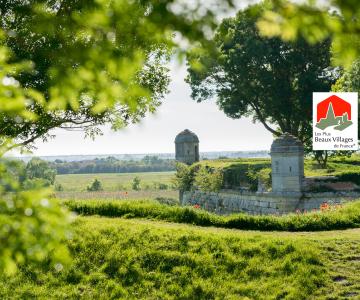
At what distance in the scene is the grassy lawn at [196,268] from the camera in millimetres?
8875

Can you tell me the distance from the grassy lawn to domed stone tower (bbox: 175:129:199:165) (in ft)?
71.6

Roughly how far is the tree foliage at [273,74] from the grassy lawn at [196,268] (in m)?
20.3

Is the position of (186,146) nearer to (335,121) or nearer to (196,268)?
(335,121)

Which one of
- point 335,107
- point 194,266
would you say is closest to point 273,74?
point 335,107

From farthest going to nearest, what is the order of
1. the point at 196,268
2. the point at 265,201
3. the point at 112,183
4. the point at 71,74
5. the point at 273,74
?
the point at 112,183
the point at 273,74
the point at 265,201
the point at 196,268
the point at 71,74

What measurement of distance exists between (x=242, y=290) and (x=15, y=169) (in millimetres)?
6564

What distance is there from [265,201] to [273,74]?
36.8 feet

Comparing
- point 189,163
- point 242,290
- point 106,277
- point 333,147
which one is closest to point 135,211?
point 106,277

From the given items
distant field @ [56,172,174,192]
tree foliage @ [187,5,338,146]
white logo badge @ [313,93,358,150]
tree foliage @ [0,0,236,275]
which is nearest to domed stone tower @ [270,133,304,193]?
white logo badge @ [313,93,358,150]

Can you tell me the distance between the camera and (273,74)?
31547 mm

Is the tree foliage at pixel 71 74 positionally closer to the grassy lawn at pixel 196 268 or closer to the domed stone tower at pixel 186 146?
the grassy lawn at pixel 196 268

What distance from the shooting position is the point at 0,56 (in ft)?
10.1

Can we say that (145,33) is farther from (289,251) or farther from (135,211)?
(135,211)

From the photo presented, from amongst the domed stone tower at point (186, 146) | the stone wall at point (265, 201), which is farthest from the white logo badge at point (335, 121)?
the domed stone tower at point (186, 146)
